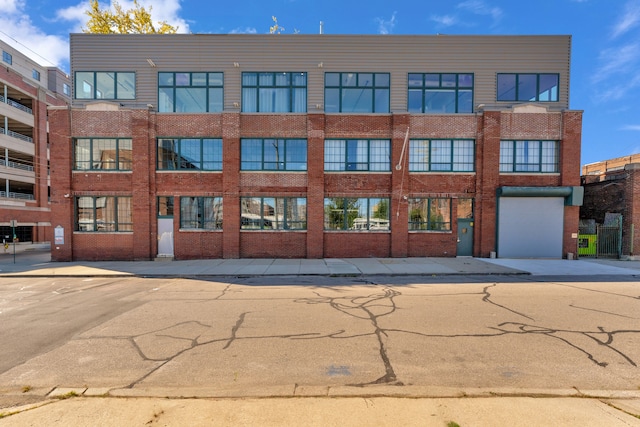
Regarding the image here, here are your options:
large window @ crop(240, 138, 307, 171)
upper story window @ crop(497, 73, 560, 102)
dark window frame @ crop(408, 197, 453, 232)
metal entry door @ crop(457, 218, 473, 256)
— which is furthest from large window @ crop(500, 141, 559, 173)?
large window @ crop(240, 138, 307, 171)

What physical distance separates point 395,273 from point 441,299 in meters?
4.07

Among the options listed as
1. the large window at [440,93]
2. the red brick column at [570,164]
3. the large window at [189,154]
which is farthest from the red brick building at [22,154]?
the red brick column at [570,164]

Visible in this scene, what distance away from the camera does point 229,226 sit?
56.1ft

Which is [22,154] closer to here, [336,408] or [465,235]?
[336,408]

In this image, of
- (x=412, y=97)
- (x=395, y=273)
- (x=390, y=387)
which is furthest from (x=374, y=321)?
(x=412, y=97)

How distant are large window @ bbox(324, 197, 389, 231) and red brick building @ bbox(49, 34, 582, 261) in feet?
0.28

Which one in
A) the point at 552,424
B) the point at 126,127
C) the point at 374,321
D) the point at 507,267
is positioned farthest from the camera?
the point at 126,127

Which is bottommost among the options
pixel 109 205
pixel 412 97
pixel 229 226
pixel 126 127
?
pixel 229 226

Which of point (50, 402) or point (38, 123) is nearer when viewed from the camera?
point (50, 402)

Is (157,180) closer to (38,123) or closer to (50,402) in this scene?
(50,402)

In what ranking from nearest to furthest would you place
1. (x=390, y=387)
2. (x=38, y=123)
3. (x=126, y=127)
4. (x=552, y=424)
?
(x=552, y=424)
(x=390, y=387)
(x=126, y=127)
(x=38, y=123)

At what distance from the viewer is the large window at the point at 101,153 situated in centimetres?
1722

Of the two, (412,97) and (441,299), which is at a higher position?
(412,97)

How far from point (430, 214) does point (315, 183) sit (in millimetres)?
7292
